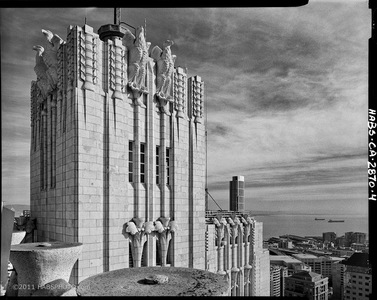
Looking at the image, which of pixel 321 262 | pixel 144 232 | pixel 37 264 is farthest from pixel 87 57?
pixel 321 262

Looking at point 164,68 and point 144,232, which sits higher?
point 164,68

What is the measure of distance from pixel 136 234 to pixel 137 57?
7.16 metres

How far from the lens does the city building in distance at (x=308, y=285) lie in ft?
92.5

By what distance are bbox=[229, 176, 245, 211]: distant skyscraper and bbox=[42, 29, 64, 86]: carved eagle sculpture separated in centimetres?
1383

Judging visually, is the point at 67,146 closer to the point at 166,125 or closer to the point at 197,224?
the point at 166,125

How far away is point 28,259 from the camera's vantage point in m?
7.25

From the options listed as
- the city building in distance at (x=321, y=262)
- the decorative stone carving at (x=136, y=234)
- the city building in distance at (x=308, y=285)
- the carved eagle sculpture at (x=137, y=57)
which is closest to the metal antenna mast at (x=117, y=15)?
the carved eagle sculpture at (x=137, y=57)

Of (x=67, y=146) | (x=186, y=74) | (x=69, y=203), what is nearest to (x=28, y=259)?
(x=69, y=203)

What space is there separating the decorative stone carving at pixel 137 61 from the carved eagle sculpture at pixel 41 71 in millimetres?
3720

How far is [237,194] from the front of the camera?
995 inches

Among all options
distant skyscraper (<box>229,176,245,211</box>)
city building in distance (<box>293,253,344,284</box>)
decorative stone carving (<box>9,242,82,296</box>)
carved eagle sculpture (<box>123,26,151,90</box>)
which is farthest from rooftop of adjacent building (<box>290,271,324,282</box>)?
decorative stone carving (<box>9,242,82,296</box>)

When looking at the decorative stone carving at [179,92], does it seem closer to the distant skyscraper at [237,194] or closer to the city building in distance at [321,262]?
the distant skyscraper at [237,194]

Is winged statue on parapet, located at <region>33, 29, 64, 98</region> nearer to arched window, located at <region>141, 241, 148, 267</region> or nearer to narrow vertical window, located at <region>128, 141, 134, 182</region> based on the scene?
narrow vertical window, located at <region>128, 141, 134, 182</region>

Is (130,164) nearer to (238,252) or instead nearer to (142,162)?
(142,162)
